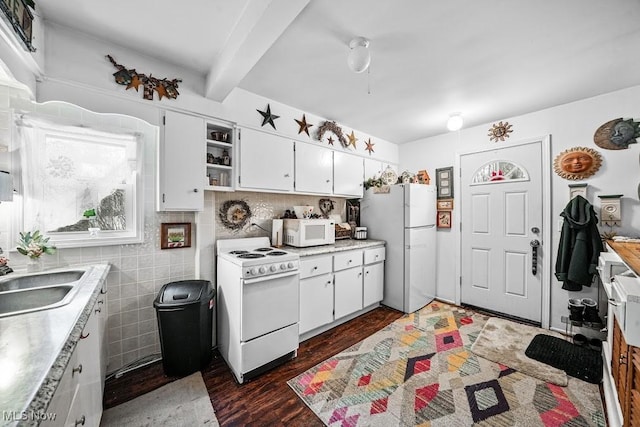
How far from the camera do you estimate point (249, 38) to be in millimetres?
1473

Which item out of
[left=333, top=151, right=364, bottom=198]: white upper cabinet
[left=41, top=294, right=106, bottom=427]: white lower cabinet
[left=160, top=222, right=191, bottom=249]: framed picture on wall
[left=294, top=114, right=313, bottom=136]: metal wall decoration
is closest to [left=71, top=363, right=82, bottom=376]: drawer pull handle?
[left=41, top=294, right=106, bottom=427]: white lower cabinet

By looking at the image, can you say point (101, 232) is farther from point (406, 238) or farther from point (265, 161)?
point (406, 238)

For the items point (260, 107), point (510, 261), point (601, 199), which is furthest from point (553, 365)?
point (260, 107)

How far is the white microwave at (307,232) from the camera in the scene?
2.69 metres

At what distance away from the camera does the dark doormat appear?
1.97 m

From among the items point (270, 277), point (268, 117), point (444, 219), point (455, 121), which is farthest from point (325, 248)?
point (455, 121)

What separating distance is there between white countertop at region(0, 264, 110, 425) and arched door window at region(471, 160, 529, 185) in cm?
396

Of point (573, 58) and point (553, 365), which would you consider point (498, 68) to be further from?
point (553, 365)

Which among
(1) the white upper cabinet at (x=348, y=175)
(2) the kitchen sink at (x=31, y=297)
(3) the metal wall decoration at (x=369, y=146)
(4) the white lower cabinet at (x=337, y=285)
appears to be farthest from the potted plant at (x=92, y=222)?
(3) the metal wall decoration at (x=369, y=146)

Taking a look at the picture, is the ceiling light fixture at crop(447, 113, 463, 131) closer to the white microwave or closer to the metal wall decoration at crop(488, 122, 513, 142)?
the metal wall decoration at crop(488, 122, 513, 142)

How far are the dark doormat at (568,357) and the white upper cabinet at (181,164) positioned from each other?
11.0 ft

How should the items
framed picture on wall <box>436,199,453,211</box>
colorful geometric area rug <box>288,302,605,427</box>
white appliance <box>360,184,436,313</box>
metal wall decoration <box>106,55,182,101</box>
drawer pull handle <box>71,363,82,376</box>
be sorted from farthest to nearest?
1. framed picture on wall <box>436,199,453,211</box>
2. white appliance <box>360,184,436,313</box>
3. metal wall decoration <box>106,55,182,101</box>
4. colorful geometric area rug <box>288,302,605,427</box>
5. drawer pull handle <box>71,363,82,376</box>

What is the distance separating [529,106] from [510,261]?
1821mm

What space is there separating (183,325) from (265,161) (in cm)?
162
